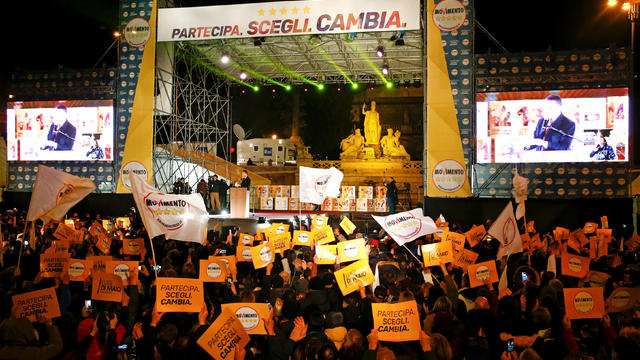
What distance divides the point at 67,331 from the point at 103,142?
14724 mm

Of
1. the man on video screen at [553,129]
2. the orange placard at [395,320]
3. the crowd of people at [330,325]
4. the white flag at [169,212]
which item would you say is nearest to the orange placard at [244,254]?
the white flag at [169,212]

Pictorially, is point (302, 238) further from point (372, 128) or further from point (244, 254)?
point (372, 128)

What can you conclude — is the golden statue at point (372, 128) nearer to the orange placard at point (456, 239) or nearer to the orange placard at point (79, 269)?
the orange placard at point (456, 239)

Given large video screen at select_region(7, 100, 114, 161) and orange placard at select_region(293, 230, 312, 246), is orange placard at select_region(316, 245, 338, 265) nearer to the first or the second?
orange placard at select_region(293, 230, 312, 246)

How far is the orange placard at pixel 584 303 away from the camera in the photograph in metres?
4.89

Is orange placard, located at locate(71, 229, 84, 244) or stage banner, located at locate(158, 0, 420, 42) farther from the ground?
stage banner, located at locate(158, 0, 420, 42)

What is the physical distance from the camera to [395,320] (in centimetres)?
445

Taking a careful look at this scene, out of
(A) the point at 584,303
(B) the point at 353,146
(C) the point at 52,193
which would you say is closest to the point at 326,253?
(A) the point at 584,303

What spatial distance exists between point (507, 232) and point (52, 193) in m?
6.71

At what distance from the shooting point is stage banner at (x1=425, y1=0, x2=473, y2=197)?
15.5m

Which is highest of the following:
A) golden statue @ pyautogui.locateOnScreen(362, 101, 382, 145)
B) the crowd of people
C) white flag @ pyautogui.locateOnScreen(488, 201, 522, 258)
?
golden statue @ pyautogui.locateOnScreen(362, 101, 382, 145)

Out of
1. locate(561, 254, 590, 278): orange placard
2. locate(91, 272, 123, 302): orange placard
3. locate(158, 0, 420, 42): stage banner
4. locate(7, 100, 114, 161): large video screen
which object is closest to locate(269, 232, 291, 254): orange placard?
locate(91, 272, 123, 302): orange placard

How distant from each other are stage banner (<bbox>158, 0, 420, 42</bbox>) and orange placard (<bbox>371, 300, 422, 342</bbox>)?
40.7ft

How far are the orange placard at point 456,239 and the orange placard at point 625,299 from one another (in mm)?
2614
